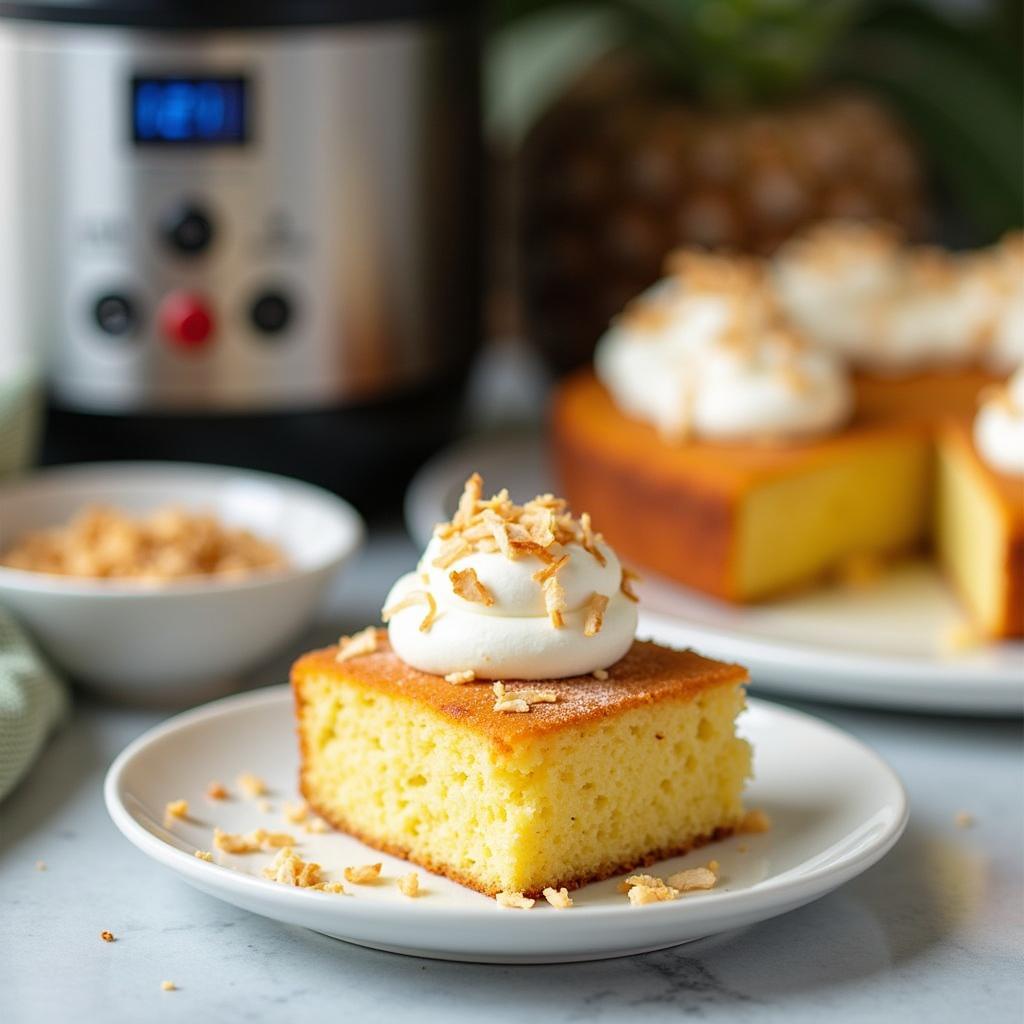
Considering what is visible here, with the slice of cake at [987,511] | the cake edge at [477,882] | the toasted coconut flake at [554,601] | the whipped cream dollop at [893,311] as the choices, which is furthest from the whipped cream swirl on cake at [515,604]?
the whipped cream dollop at [893,311]

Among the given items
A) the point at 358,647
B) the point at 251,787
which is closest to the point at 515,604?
the point at 358,647

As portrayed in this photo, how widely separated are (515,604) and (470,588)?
0.03 meters

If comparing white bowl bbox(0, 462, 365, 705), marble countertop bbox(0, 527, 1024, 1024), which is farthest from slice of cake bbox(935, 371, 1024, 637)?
white bowl bbox(0, 462, 365, 705)

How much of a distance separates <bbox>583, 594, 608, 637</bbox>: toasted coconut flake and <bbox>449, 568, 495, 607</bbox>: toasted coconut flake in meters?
0.07

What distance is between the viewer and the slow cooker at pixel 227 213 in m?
1.85

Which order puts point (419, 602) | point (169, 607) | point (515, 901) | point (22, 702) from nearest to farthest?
point (515, 901) → point (419, 602) → point (22, 702) → point (169, 607)

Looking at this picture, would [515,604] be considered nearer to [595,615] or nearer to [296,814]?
[595,615]

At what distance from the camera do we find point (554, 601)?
1206mm

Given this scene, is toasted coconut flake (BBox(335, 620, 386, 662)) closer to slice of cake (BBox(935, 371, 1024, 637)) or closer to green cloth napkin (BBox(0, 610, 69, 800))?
green cloth napkin (BBox(0, 610, 69, 800))

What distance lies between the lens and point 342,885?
1.17 metres

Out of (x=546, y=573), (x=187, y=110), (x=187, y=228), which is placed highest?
(x=187, y=110)

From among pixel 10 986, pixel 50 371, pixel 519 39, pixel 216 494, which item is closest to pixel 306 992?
pixel 10 986

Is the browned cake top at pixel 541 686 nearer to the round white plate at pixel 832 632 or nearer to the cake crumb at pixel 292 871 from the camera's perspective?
the cake crumb at pixel 292 871

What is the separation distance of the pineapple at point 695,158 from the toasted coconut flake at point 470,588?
1245 mm
